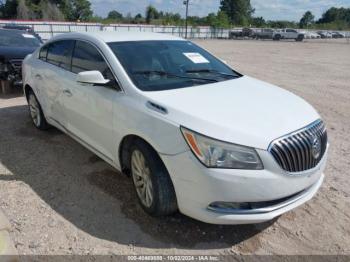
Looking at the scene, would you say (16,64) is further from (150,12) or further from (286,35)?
(150,12)

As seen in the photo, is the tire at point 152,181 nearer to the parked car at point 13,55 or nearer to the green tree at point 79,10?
the parked car at point 13,55

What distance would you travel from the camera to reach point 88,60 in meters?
3.89

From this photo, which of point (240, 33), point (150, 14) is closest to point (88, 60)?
point (240, 33)

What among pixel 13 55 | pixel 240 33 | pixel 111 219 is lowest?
pixel 111 219

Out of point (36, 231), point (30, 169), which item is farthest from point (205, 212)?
point (30, 169)

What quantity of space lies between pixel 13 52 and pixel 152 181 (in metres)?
6.94

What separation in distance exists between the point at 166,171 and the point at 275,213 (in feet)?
3.16

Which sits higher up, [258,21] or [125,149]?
[258,21]

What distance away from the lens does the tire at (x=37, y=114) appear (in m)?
5.30

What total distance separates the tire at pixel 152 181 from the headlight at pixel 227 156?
481 millimetres

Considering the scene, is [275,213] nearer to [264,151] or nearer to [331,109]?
[264,151]

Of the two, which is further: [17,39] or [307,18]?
[307,18]

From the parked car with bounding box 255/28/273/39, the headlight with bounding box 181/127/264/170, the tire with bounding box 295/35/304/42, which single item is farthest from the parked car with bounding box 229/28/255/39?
the headlight with bounding box 181/127/264/170

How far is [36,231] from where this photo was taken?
2992 mm
